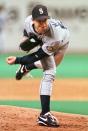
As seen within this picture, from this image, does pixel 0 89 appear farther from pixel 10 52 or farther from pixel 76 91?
pixel 10 52

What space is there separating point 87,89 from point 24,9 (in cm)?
1046

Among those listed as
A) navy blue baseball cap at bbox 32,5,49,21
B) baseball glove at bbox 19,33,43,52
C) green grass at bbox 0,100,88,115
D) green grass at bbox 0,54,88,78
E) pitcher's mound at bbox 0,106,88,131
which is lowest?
green grass at bbox 0,54,88,78

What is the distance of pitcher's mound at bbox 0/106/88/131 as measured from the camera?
790 cm

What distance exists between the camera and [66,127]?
805 cm

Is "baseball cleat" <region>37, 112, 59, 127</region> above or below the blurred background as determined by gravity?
above

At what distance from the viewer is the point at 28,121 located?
A: 8.46m

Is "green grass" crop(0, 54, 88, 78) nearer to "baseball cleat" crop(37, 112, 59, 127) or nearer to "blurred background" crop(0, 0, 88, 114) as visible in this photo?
"blurred background" crop(0, 0, 88, 114)

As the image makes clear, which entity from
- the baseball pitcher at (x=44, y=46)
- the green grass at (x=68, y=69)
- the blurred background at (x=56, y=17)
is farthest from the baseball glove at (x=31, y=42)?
the blurred background at (x=56, y=17)

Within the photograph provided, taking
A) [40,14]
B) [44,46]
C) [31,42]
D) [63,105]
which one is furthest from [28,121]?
[63,105]

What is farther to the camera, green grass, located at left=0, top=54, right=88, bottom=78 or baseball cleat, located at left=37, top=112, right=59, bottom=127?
green grass, located at left=0, top=54, right=88, bottom=78

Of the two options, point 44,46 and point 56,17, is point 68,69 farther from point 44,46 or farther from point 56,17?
point 44,46

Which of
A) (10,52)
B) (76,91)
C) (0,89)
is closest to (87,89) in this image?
(76,91)

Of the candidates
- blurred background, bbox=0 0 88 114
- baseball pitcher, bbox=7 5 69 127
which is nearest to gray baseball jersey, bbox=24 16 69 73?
baseball pitcher, bbox=7 5 69 127

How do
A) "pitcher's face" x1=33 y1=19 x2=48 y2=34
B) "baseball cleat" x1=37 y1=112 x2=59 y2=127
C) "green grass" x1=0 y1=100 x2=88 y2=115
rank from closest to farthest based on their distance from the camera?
"pitcher's face" x1=33 y1=19 x2=48 y2=34, "baseball cleat" x1=37 y1=112 x2=59 y2=127, "green grass" x1=0 y1=100 x2=88 y2=115
